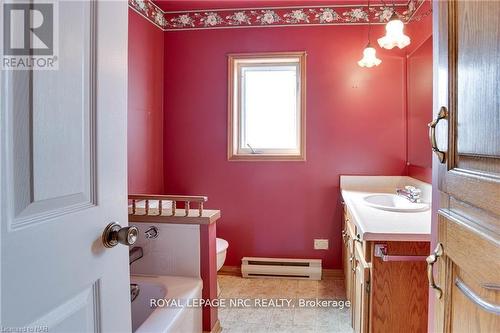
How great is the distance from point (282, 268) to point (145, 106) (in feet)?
5.99

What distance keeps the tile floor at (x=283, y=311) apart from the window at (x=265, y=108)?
1088mm

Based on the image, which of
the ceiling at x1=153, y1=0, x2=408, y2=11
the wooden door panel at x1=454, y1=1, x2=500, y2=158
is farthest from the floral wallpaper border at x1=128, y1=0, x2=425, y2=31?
the wooden door panel at x1=454, y1=1, x2=500, y2=158

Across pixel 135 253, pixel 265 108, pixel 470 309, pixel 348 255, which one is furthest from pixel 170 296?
pixel 265 108

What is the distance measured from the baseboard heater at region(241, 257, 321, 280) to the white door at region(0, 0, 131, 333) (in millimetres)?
2100

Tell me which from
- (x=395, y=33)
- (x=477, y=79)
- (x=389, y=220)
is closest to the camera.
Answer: (x=477, y=79)

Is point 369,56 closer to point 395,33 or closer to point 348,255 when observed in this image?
point 395,33

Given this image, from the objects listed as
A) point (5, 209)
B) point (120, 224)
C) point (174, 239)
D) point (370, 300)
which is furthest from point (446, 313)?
point (174, 239)

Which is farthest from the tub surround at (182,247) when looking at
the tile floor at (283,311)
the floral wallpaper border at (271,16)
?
the floral wallpaper border at (271,16)

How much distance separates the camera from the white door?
1.89 feet

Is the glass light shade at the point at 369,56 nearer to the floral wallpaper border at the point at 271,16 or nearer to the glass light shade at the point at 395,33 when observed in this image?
the glass light shade at the point at 395,33

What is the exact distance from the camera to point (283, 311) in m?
2.33

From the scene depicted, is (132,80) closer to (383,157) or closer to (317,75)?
(317,75)

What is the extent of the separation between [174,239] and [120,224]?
3.47ft

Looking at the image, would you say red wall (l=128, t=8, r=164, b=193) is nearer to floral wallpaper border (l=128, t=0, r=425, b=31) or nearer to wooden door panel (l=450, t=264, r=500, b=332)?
floral wallpaper border (l=128, t=0, r=425, b=31)
